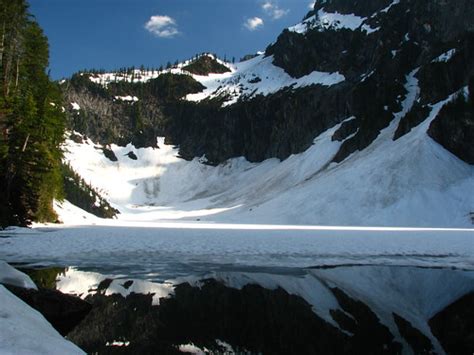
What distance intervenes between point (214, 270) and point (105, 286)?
4.57 metres

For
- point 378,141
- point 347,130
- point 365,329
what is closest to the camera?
point 365,329

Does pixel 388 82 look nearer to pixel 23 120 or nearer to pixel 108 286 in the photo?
pixel 23 120

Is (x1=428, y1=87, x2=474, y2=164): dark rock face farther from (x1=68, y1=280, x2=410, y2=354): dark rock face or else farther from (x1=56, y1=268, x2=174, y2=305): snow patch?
(x1=56, y1=268, x2=174, y2=305): snow patch

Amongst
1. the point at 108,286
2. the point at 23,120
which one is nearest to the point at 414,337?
the point at 108,286

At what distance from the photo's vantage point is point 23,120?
34.1m

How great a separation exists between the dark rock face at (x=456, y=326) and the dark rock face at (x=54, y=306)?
7.77m

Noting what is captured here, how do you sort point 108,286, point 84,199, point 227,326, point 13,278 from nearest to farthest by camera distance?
point 227,326
point 13,278
point 108,286
point 84,199

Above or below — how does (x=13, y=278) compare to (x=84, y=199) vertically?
above

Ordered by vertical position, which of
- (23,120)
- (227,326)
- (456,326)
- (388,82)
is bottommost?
(456,326)

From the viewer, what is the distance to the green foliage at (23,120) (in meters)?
33.0

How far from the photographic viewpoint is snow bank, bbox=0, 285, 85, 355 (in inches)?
211

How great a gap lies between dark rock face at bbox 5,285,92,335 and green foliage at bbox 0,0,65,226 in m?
23.5

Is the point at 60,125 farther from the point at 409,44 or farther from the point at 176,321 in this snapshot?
the point at 409,44

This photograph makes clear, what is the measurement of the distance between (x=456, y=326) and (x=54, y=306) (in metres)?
9.22
